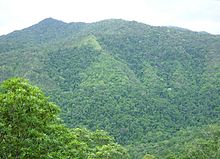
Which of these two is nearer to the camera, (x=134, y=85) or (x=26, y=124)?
(x=26, y=124)

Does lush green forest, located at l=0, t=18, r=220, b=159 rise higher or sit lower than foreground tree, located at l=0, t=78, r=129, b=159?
lower

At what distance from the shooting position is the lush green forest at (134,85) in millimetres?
102812

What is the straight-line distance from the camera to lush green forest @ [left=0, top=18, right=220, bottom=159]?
4048 inches

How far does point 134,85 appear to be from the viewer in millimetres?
139875

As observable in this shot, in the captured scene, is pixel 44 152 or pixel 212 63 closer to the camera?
pixel 44 152

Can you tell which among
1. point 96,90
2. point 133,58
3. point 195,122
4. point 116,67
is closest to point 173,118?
point 195,122

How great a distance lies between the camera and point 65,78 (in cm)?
15250

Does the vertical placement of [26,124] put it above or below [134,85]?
above

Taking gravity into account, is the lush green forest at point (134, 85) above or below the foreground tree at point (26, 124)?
below

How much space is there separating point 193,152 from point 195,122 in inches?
2701

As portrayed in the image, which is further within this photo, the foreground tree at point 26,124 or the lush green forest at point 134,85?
the lush green forest at point 134,85

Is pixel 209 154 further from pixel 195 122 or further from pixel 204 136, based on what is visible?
pixel 195 122

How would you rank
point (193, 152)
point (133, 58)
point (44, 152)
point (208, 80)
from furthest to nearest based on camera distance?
point (133, 58), point (208, 80), point (193, 152), point (44, 152)

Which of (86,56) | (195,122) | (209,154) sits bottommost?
(195,122)
